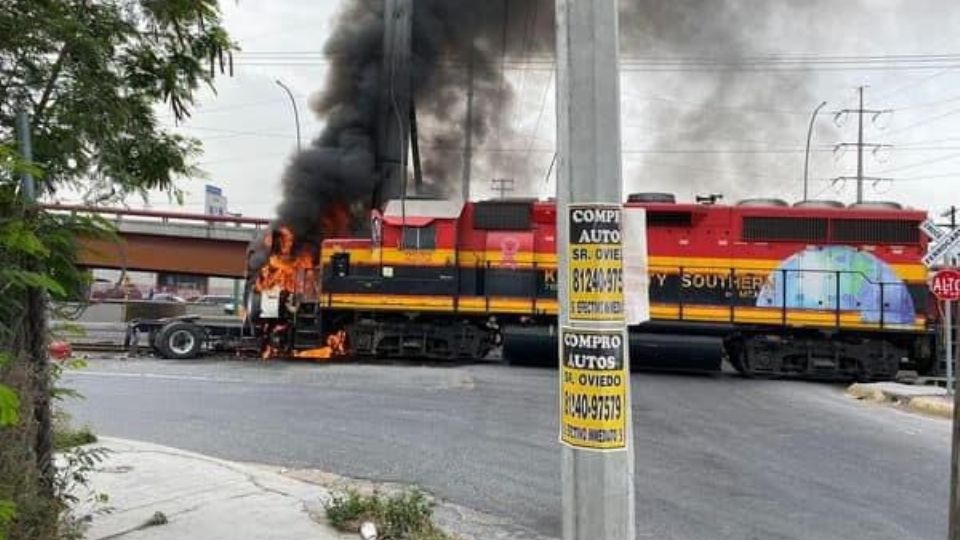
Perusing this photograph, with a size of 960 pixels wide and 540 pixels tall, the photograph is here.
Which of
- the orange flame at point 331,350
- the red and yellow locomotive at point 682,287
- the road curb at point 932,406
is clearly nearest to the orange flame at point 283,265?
the red and yellow locomotive at point 682,287

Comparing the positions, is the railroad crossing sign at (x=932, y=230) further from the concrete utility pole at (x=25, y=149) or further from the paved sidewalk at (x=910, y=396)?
the concrete utility pole at (x=25, y=149)

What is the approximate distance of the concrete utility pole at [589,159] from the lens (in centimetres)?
323

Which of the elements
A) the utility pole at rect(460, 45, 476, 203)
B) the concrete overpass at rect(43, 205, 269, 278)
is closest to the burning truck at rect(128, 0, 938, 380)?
the utility pole at rect(460, 45, 476, 203)

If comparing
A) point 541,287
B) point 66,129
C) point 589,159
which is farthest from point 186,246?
point 589,159

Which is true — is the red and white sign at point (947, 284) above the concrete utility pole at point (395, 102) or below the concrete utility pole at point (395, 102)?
below

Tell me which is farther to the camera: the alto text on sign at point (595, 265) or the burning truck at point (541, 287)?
the burning truck at point (541, 287)

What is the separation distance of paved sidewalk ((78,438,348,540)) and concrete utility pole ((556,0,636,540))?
284 centimetres

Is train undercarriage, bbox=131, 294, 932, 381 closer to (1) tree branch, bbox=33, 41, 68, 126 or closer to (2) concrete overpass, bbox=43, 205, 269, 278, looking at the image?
(1) tree branch, bbox=33, 41, 68, 126

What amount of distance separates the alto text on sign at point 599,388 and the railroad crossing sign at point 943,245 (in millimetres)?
14339

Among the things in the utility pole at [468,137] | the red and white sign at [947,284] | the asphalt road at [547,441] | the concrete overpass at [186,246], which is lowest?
the asphalt road at [547,441]

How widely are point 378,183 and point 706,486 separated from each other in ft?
57.0

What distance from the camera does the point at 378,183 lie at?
79.1 feet

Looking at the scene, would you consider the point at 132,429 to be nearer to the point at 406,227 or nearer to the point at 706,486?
the point at 706,486

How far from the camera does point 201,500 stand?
657 centimetres
